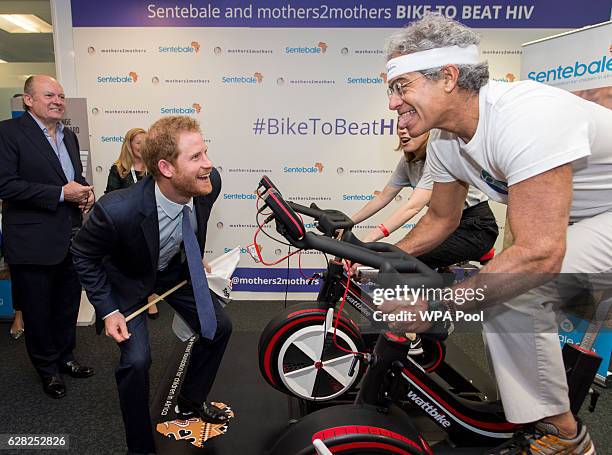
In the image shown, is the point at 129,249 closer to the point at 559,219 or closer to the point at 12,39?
the point at 559,219

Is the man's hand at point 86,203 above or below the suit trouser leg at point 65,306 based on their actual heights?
above

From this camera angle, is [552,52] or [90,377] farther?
[552,52]

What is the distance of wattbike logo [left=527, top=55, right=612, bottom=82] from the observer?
2609mm

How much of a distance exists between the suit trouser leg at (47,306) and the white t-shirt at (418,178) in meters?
2.20

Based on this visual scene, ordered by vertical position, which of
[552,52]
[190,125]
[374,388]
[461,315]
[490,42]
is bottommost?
[374,388]

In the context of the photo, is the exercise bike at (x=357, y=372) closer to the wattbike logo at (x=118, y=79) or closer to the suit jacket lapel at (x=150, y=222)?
the suit jacket lapel at (x=150, y=222)

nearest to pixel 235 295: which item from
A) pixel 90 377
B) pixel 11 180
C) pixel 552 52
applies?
pixel 90 377

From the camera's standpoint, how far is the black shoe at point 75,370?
Answer: 8.98 feet

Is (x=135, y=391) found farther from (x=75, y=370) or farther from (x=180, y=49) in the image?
(x=180, y=49)

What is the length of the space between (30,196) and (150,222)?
3.51ft

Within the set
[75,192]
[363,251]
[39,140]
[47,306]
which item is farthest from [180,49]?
[363,251]

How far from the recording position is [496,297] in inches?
46.1

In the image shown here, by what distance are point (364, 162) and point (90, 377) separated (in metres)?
2.90

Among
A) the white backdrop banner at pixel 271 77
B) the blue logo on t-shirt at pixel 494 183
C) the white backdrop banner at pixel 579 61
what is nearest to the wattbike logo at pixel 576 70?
the white backdrop banner at pixel 579 61
